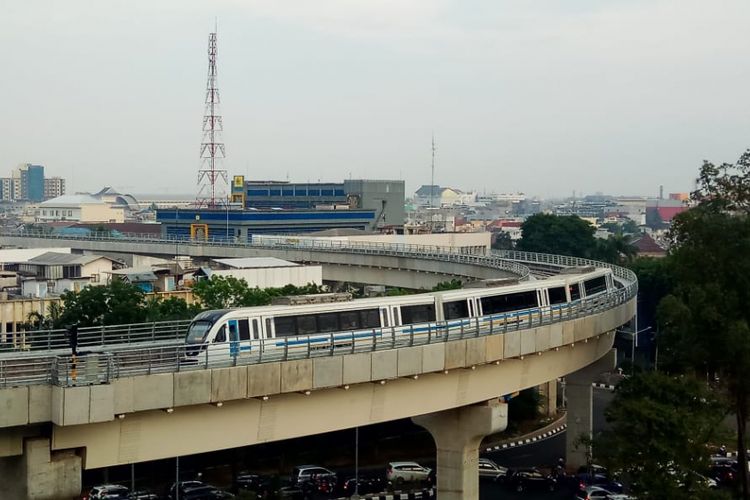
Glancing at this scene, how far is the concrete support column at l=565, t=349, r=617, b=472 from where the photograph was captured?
137ft

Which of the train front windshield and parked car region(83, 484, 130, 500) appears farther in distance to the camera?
parked car region(83, 484, 130, 500)

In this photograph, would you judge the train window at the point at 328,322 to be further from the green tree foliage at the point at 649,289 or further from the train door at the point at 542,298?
the green tree foliage at the point at 649,289

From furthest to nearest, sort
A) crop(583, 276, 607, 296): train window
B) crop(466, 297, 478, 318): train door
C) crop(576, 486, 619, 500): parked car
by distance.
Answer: crop(583, 276, 607, 296): train window < crop(576, 486, 619, 500): parked car < crop(466, 297, 478, 318): train door

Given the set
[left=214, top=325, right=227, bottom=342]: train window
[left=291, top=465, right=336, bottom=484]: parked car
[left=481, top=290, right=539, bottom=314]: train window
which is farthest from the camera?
[left=291, top=465, right=336, bottom=484]: parked car

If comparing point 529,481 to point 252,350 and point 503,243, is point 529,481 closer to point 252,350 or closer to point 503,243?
point 252,350

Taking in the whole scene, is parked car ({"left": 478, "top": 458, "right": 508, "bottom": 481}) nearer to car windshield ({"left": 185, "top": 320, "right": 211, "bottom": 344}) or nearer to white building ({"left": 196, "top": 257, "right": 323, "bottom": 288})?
car windshield ({"left": 185, "top": 320, "right": 211, "bottom": 344})

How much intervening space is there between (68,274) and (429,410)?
41.7 metres

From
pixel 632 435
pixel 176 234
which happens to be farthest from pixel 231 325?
pixel 176 234

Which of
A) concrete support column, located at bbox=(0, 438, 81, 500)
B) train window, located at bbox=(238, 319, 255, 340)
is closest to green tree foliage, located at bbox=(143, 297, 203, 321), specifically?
train window, located at bbox=(238, 319, 255, 340)

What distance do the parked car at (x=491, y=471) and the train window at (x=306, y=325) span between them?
16.0 meters

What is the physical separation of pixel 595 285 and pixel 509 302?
9238 millimetres

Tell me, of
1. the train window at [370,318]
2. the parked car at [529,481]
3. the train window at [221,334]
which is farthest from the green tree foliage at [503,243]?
the train window at [221,334]

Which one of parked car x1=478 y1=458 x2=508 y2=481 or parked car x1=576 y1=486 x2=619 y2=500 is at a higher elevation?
parked car x1=576 y1=486 x2=619 y2=500

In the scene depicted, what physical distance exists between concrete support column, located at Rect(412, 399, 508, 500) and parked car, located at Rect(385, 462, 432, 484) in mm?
8861
